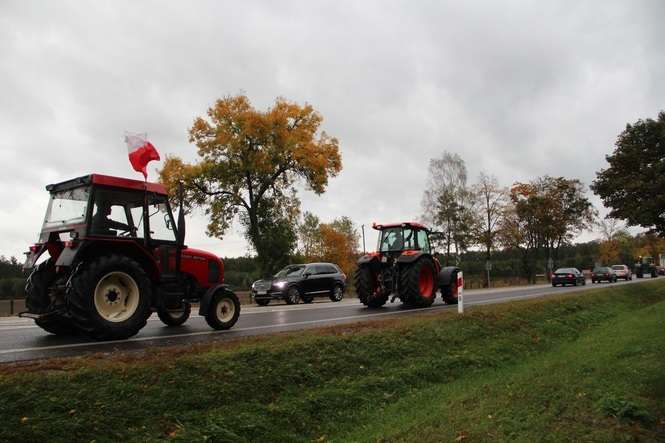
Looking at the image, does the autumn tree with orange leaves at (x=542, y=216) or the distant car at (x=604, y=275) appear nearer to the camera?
the distant car at (x=604, y=275)

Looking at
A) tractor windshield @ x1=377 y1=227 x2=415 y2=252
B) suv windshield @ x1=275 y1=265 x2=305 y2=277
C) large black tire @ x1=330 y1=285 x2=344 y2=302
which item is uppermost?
tractor windshield @ x1=377 y1=227 x2=415 y2=252

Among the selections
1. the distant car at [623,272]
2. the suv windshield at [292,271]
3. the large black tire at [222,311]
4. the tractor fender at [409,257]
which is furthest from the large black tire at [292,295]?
the distant car at [623,272]

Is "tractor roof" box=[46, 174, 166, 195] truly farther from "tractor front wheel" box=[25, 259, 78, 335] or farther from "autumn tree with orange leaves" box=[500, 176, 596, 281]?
"autumn tree with orange leaves" box=[500, 176, 596, 281]

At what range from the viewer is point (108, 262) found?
781 cm

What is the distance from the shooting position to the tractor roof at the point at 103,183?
27.4 ft

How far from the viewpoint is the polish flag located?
9039 millimetres

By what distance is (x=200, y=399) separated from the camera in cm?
566

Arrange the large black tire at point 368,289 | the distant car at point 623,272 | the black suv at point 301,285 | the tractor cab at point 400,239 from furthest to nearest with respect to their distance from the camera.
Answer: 1. the distant car at point 623,272
2. the black suv at point 301,285
3. the tractor cab at point 400,239
4. the large black tire at point 368,289

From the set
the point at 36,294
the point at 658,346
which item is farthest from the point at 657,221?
the point at 36,294

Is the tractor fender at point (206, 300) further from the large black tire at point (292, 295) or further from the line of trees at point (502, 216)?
the line of trees at point (502, 216)

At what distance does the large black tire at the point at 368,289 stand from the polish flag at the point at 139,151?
902cm

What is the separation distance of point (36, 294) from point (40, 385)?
3688mm

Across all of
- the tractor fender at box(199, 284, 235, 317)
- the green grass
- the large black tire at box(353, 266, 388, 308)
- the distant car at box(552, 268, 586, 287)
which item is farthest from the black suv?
the distant car at box(552, 268, 586, 287)

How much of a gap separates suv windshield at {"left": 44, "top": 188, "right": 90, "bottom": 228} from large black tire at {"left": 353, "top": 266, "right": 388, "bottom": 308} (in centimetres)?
988
